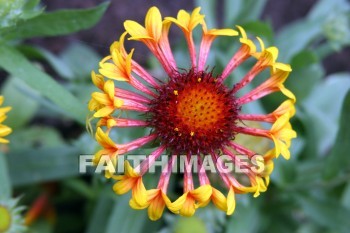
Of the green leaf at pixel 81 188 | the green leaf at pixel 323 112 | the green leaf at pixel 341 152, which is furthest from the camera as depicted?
the green leaf at pixel 323 112

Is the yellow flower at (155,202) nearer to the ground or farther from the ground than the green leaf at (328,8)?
nearer to the ground

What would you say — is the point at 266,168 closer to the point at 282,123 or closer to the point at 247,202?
the point at 282,123

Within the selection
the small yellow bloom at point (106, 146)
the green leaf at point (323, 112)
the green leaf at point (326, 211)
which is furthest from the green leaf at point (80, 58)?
the small yellow bloom at point (106, 146)

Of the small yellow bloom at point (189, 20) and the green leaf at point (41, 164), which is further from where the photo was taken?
the green leaf at point (41, 164)

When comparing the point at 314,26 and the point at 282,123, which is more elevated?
the point at 314,26

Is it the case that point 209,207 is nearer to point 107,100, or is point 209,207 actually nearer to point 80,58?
point 107,100

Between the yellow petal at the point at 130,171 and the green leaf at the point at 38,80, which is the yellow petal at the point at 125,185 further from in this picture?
the green leaf at the point at 38,80

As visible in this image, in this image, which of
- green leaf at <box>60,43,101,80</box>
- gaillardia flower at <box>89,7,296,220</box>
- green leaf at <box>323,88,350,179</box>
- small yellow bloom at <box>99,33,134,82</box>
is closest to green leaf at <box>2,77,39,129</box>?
green leaf at <box>60,43,101,80</box>

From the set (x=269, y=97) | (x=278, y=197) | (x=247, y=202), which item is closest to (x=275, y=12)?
(x=269, y=97)
